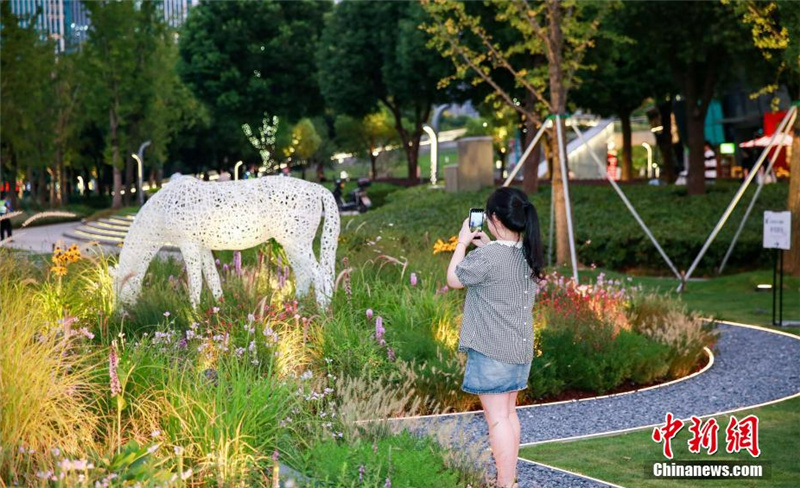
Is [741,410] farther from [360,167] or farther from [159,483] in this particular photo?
[360,167]

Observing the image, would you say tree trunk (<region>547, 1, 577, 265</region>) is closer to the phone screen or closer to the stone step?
the phone screen

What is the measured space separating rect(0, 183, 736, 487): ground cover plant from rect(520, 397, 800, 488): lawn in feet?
3.62

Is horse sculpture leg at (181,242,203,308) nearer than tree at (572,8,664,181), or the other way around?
horse sculpture leg at (181,242,203,308)

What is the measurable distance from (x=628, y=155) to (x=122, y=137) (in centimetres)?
2733

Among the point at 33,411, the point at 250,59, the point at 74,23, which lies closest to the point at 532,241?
the point at 33,411

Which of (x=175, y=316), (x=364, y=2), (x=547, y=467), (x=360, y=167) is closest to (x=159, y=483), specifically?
(x=547, y=467)

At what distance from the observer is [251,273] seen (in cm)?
1170

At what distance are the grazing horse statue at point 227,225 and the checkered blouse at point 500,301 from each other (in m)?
5.28

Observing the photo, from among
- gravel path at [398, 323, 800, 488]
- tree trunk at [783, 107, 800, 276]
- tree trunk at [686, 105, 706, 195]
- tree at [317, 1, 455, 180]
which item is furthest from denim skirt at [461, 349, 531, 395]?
tree at [317, 1, 455, 180]

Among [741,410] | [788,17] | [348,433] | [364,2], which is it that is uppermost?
[364,2]

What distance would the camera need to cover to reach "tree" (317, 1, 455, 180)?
1738 inches

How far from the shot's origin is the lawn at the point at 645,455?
775 centimetres

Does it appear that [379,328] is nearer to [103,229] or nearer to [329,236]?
[329,236]

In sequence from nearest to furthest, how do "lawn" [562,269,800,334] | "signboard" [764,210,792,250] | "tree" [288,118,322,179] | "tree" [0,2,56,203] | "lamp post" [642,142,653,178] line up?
"signboard" [764,210,792,250]
"lawn" [562,269,800,334]
"tree" [0,2,56,203]
"lamp post" [642,142,653,178]
"tree" [288,118,322,179]
